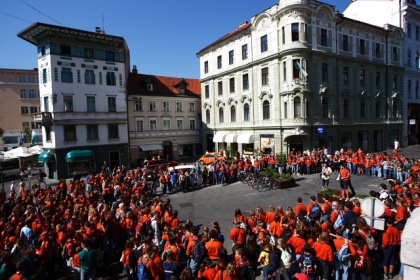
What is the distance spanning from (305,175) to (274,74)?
1306 centimetres

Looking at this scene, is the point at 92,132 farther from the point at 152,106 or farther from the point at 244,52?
the point at 244,52

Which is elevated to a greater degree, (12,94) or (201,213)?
(12,94)

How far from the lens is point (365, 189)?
1667 cm

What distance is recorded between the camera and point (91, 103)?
1220 inches

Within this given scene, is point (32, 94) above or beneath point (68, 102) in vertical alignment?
above

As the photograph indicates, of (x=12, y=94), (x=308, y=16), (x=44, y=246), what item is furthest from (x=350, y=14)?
(x=12, y=94)

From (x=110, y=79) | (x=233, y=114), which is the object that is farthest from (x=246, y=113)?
(x=110, y=79)

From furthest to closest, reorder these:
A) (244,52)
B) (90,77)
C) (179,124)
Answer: (179,124) < (244,52) < (90,77)

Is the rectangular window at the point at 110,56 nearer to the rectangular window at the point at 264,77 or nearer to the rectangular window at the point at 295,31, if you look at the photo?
the rectangular window at the point at 264,77

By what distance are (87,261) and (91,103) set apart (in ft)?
91.0

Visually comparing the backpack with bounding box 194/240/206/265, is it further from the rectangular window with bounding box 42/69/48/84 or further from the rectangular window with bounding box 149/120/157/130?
the rectangular window with bounding box 149/120/157/130

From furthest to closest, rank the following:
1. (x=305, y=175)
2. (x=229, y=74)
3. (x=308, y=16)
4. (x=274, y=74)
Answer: (x=229, y=74), (x=274, y=74), (x=308, y=16), (x=305, y=175)

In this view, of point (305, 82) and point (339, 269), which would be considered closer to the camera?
point (339, 269)

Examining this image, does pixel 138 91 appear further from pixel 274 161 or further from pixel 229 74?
pixel 274 161
